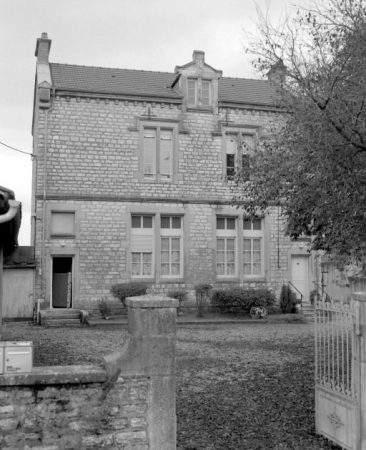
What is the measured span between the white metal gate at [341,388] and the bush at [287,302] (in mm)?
15028

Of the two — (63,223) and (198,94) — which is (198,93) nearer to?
(198,94)

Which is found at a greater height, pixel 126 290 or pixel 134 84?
pixel 134 84

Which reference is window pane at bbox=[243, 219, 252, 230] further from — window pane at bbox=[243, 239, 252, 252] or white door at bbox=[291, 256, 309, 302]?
white door at bbox=[291, 256, 309, 302]

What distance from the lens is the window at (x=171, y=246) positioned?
21.9 metres

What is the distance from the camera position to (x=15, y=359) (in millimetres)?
5176

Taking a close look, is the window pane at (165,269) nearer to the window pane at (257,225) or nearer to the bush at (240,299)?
the bush at (240,299)

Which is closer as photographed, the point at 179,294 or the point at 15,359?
Result: the point at 15,359

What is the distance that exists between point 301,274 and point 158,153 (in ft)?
25.2

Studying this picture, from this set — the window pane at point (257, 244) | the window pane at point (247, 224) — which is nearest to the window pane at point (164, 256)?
the window pane at point (247, 224)

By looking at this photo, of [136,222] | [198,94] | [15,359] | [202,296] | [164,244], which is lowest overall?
[202,296]

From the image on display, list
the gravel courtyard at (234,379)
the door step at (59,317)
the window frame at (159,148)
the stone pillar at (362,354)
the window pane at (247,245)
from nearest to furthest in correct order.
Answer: the stone pillar at (362,354), the gravel courtyard at (234,379), the door step at (59,317), the window frame at (159,148), the window pane at (247,245)

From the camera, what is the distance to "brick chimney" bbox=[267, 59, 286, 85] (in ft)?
28.5

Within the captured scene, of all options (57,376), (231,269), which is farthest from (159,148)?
(57,376)

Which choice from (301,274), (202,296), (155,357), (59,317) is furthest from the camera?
(301,274)
